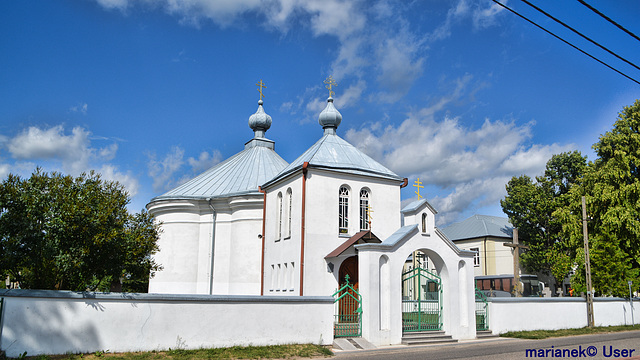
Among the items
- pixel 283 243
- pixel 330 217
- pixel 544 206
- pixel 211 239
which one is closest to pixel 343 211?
pixel 330 217

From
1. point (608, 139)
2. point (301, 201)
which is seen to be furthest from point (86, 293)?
point (608, 139)

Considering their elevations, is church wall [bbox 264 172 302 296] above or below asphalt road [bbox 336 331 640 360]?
above

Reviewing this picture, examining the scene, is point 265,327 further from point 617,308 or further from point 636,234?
point 636,234

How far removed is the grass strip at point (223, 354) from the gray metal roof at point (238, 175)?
1468cm

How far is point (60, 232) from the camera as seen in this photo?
1142 cm

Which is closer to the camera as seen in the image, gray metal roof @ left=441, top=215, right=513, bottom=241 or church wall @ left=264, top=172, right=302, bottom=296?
church wall @ left=264, top=172, right=302, bottom=296

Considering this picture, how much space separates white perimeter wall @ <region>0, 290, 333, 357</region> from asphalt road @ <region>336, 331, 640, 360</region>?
5.38ft

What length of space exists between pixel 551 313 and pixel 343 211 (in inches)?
377

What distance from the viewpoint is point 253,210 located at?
27.0m

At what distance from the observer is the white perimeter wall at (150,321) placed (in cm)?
1098

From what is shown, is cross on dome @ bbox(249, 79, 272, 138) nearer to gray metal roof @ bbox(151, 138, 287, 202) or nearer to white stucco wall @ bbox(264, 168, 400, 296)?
gray metal roof @ bbox(151, 138, 287, 202)

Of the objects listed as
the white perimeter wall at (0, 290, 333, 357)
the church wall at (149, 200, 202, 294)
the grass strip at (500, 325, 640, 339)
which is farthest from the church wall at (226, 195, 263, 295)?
the grass strip at (500, 325, 640, 339)

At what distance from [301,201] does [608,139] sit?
835 inches

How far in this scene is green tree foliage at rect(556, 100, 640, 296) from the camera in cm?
2417
